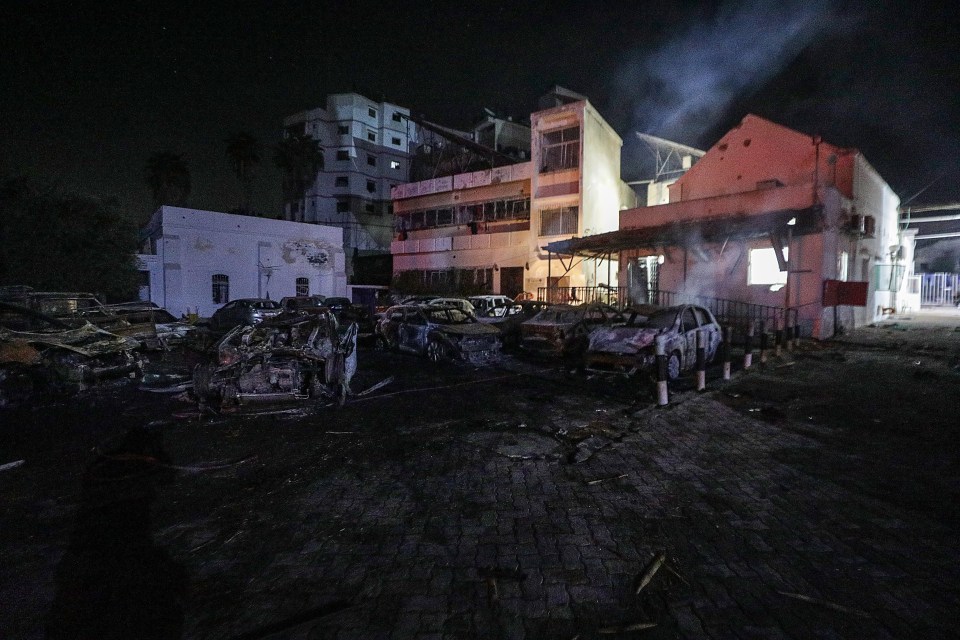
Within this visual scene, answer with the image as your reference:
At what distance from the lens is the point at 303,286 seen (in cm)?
2734

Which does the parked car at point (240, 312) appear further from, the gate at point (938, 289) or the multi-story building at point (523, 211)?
the gate at point (938, 289)

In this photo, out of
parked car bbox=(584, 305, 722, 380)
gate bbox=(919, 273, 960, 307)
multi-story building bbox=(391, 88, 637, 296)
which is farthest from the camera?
gate bbox=(919, 273, 960, 307)

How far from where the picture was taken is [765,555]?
3238 mm

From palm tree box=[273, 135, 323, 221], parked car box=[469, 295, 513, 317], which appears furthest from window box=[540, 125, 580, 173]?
palm tree box=[273, 135, 323, 221]

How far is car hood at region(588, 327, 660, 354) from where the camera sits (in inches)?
365

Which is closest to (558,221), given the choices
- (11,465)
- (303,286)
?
(303,286)

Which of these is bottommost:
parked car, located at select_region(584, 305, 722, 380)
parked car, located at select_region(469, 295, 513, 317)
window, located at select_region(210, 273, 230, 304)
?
parked car, located at select_region(584, 305, 722, 380)

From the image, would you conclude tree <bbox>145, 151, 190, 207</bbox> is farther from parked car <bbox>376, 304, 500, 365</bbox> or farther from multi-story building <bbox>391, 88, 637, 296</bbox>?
parked car <bbox>376, 304, 500, 365</bbox>

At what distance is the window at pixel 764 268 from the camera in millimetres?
16656

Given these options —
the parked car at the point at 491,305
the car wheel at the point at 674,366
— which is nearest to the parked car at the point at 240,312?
the parked car at the point at 491,305

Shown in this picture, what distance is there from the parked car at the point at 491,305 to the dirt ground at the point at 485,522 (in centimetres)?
911

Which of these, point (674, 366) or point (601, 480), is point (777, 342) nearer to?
point (674, 366)

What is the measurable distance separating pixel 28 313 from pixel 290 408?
624 cm

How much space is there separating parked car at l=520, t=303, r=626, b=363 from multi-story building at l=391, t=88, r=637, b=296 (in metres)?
11.6
